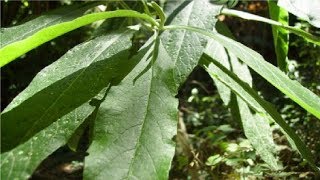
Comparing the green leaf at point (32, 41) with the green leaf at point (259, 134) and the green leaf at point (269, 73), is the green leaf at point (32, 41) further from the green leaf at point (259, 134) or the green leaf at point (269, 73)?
the green leaf at point (259, 134)

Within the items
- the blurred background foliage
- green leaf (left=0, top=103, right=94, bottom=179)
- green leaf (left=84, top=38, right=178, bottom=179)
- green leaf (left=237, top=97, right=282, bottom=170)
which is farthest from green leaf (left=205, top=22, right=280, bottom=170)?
green leaf (left=0, top=103, right=94, bottom=179)

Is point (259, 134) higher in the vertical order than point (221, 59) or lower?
lower

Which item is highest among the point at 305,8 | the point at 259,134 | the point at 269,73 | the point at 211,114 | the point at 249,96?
the point at 305,8

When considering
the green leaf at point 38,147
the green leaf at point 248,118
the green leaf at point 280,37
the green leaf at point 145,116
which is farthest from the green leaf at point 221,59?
the green leaf at point 38,147

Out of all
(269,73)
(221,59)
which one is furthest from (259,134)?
(269,73)

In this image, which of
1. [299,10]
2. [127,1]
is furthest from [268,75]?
[127,1]

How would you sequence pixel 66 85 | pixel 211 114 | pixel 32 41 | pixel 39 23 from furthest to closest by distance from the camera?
pixel 211 114, pixel 39 23, pixel 66 85, pixel 32 41

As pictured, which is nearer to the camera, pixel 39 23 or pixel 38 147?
pixel 38 147

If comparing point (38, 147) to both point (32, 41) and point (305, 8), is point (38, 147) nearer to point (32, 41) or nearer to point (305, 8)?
point (32, 41)
